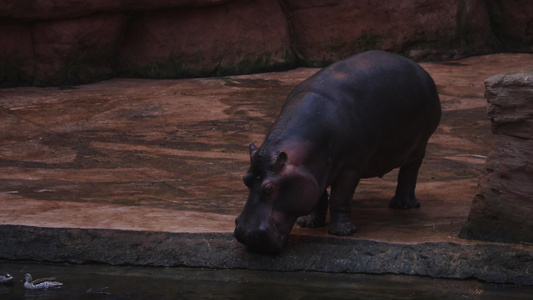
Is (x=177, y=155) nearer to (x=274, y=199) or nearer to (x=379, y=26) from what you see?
(x=274, y=199)

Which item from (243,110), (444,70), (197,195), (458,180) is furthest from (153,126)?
(444,70)

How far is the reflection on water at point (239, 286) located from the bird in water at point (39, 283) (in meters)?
0.04

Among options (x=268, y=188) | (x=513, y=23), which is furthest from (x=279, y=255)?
(x=513, y=23)

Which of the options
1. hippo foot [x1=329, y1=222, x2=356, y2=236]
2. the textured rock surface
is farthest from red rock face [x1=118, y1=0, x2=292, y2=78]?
hippo foot [x1=329, y1=222, x2=356, y2=236]

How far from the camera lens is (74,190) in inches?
285

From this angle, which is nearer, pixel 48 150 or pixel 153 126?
pixel 48 150

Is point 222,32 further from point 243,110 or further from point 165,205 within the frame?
point 165,205

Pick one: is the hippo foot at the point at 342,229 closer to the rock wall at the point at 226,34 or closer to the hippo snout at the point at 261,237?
the hippo snout at the point at 261,237

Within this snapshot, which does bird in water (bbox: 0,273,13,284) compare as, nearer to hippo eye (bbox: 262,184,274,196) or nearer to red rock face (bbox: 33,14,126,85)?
hippo eye (bbox: 262,184,274,196)

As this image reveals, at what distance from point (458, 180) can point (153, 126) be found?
12.3 feet

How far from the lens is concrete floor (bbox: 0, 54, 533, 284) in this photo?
20.4ft

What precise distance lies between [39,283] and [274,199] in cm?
147

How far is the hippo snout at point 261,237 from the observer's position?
5285 millimetres

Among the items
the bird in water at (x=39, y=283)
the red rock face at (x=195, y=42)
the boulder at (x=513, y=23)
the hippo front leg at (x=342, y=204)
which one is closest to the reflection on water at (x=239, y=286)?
the bird in water at (x=39, y=283)
